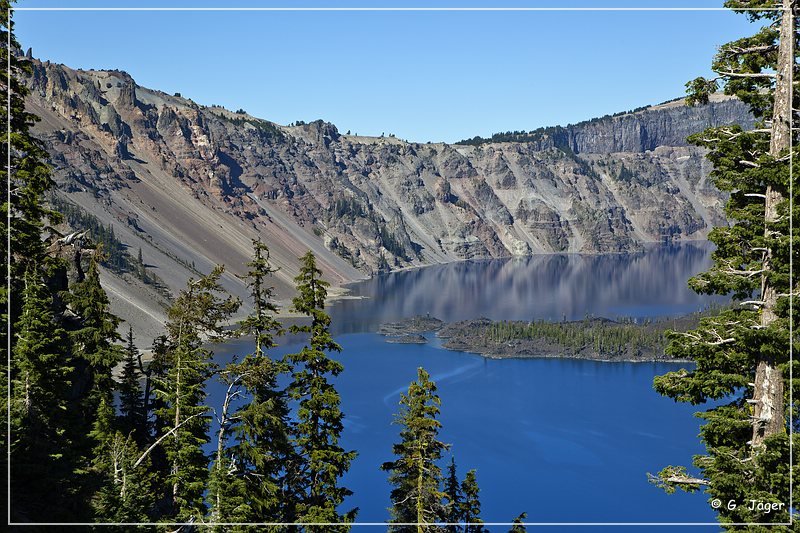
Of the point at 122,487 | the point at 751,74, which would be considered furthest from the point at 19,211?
the point at 751,74

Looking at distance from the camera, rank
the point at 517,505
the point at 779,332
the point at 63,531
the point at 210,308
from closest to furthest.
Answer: the point at 779,332, the point at 63,531, the point at 210,308, the point at 517,505

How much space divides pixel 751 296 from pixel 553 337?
14619 cm

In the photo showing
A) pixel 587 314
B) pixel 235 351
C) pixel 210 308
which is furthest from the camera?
pixel 587 314

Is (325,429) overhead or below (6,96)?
below

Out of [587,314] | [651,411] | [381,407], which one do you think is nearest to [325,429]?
[381,407]

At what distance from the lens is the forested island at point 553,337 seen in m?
148

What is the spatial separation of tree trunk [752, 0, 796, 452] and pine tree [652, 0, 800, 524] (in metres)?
0.02

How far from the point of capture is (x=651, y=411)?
104688 mm

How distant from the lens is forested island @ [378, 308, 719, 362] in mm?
147875

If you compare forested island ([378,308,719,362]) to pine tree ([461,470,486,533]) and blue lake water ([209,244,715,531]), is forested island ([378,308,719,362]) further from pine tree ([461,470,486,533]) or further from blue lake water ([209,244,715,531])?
pine tree ([461,470,486,533])

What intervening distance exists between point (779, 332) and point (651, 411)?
97578 millimetres

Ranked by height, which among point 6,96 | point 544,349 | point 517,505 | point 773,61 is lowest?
point 517,505

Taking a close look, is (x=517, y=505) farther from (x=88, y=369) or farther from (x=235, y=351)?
(x=235, y=351)

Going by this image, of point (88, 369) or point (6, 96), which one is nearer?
point (6, 96)
